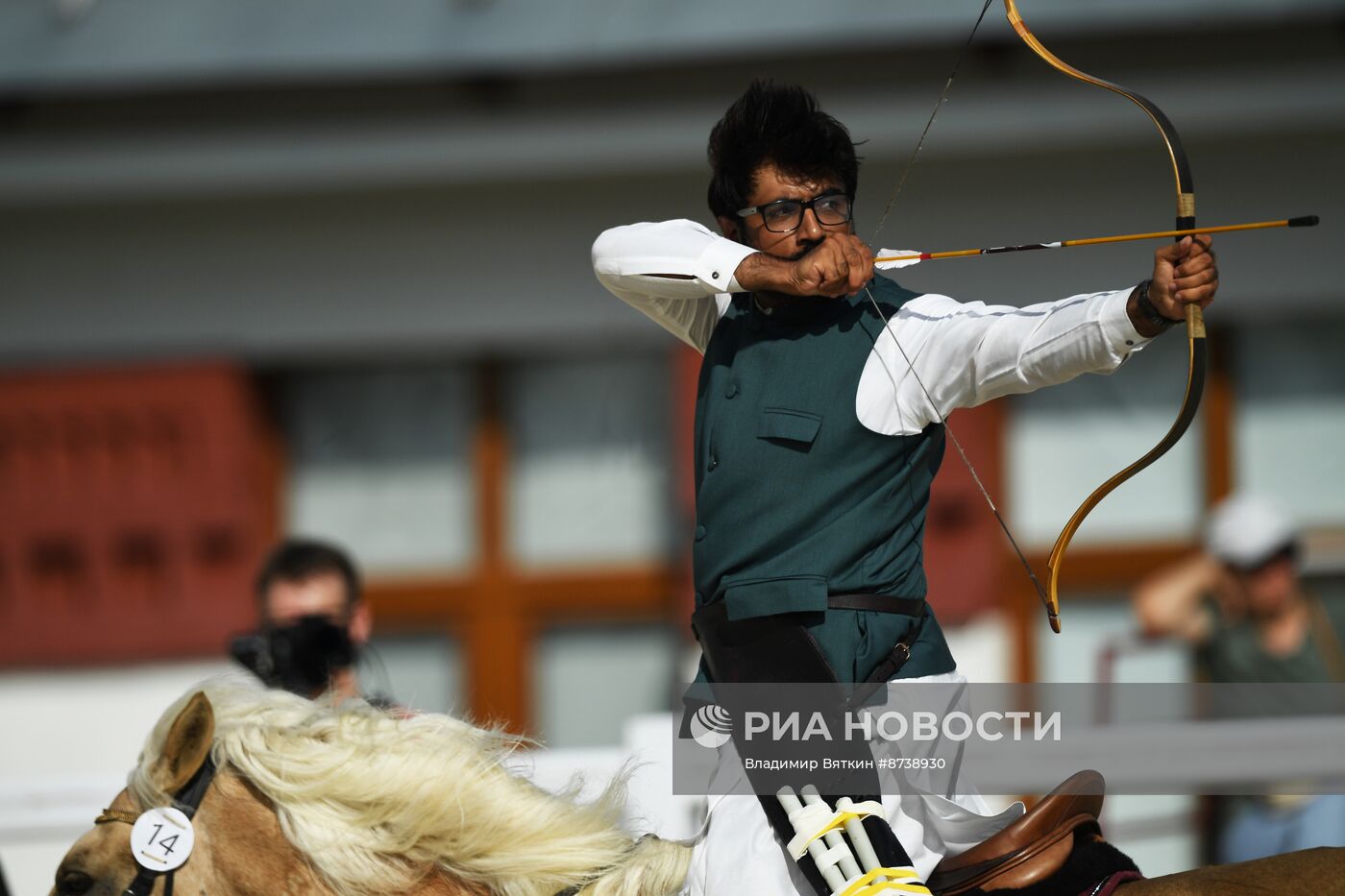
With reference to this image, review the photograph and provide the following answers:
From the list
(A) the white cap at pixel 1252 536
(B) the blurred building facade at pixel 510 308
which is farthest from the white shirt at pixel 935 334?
(B) the blurred building facade at pixel 510 308

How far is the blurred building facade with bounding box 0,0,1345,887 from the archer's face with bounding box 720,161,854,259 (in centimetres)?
290

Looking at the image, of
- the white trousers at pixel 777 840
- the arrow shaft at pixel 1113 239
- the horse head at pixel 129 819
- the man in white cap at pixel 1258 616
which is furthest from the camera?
the man in white cap at pixel 1258 616

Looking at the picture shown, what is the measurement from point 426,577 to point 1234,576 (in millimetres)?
2897

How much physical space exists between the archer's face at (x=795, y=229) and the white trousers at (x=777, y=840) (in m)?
0.61

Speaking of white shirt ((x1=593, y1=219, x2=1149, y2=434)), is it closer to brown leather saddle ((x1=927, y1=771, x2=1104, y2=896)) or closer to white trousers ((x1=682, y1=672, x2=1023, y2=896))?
white trousers ((x1=682, y1=672, x2=1023, y2=896))

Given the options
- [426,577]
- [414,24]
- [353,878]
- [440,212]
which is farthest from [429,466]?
[353,878]

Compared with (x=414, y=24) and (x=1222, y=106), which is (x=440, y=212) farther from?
(x=1222, y=106)

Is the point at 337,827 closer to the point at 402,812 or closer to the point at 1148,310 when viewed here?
the point at 402,812

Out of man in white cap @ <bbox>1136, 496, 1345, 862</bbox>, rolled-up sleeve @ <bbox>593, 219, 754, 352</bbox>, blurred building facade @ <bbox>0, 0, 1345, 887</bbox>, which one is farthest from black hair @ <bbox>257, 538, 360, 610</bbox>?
man in white cap @ <bbox>1136, 496, 1345, 862</bbox>

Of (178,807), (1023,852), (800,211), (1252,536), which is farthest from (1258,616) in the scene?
(178,807)

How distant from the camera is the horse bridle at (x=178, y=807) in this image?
1873 mm

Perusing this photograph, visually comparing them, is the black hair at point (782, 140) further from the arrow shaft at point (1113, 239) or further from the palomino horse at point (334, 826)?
the palomino horse at point (334, 826)

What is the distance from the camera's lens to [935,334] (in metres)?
1.84

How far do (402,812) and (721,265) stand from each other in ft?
2.86
